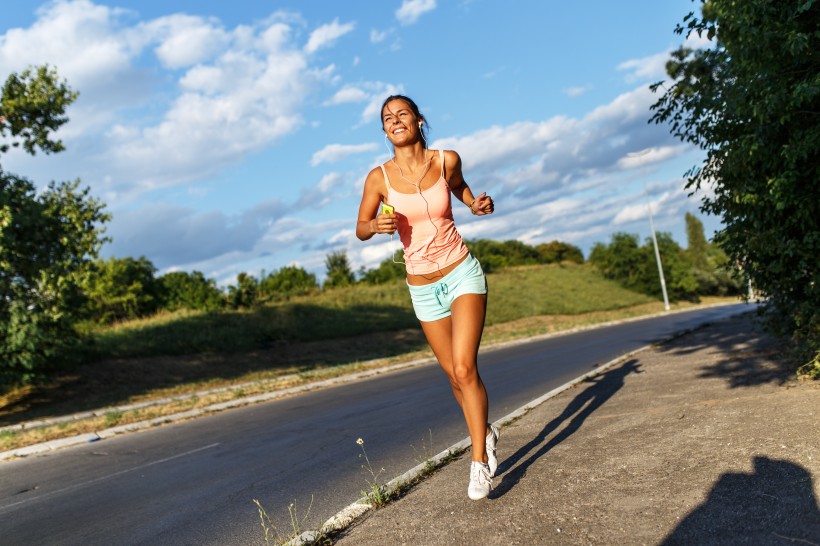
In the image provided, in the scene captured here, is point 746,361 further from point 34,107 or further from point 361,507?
point 34,107

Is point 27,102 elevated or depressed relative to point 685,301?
elevated

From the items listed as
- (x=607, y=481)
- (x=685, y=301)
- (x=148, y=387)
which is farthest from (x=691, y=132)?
(x=685, y=301)

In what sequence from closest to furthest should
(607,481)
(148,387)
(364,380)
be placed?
1. (607,481)
2. (364,380)
3. (148,387)

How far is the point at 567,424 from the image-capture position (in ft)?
21.1

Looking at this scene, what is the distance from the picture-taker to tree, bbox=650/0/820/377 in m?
6.47

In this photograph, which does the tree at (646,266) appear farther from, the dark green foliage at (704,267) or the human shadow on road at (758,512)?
the human shadow on road at (758,512)

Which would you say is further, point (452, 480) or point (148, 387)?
point (148, 387)

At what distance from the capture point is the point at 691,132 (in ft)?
29.6

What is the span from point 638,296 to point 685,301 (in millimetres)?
6105

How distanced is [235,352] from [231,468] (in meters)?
20.2

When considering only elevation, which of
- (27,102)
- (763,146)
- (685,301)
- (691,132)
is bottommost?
(685,301)

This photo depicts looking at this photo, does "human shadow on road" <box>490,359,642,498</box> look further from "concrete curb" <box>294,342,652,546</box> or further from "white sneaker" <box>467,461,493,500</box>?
"concrete curb" <box>294,342,652,546</box>

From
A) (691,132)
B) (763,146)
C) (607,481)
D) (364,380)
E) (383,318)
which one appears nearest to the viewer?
(607,481)

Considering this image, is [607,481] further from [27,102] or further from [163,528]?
[27,102]
